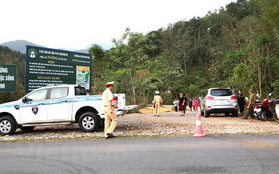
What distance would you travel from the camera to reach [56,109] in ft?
38.5

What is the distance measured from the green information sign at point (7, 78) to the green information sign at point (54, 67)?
2748mm

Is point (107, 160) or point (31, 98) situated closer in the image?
point (107, 160)

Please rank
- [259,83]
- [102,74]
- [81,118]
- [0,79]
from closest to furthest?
[81,118]
[0,79]
[259,83]
[102,74]

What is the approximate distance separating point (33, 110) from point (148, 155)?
6.42m

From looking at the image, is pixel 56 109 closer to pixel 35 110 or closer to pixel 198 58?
pixel 35 110

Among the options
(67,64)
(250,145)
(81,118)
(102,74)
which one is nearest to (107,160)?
(250,145)

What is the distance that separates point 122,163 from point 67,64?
14.3 metres

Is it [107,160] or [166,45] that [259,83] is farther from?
[166,45]

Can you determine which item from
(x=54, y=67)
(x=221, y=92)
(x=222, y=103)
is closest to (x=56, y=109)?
(x=54, y=67)

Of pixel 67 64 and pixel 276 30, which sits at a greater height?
pixel 276 30

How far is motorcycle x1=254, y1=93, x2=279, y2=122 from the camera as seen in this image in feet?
49.8

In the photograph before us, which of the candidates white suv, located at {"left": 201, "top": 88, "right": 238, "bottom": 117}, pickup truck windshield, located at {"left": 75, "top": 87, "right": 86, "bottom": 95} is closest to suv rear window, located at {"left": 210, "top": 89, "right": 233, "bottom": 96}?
white suv, located at {"left": 201, "top": 88, "right": 238, "bottom": 117}

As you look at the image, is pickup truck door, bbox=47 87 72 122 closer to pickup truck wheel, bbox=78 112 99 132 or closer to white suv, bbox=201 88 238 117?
pickup truck wheel, bbox=78 112 99 132

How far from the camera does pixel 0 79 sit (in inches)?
765
